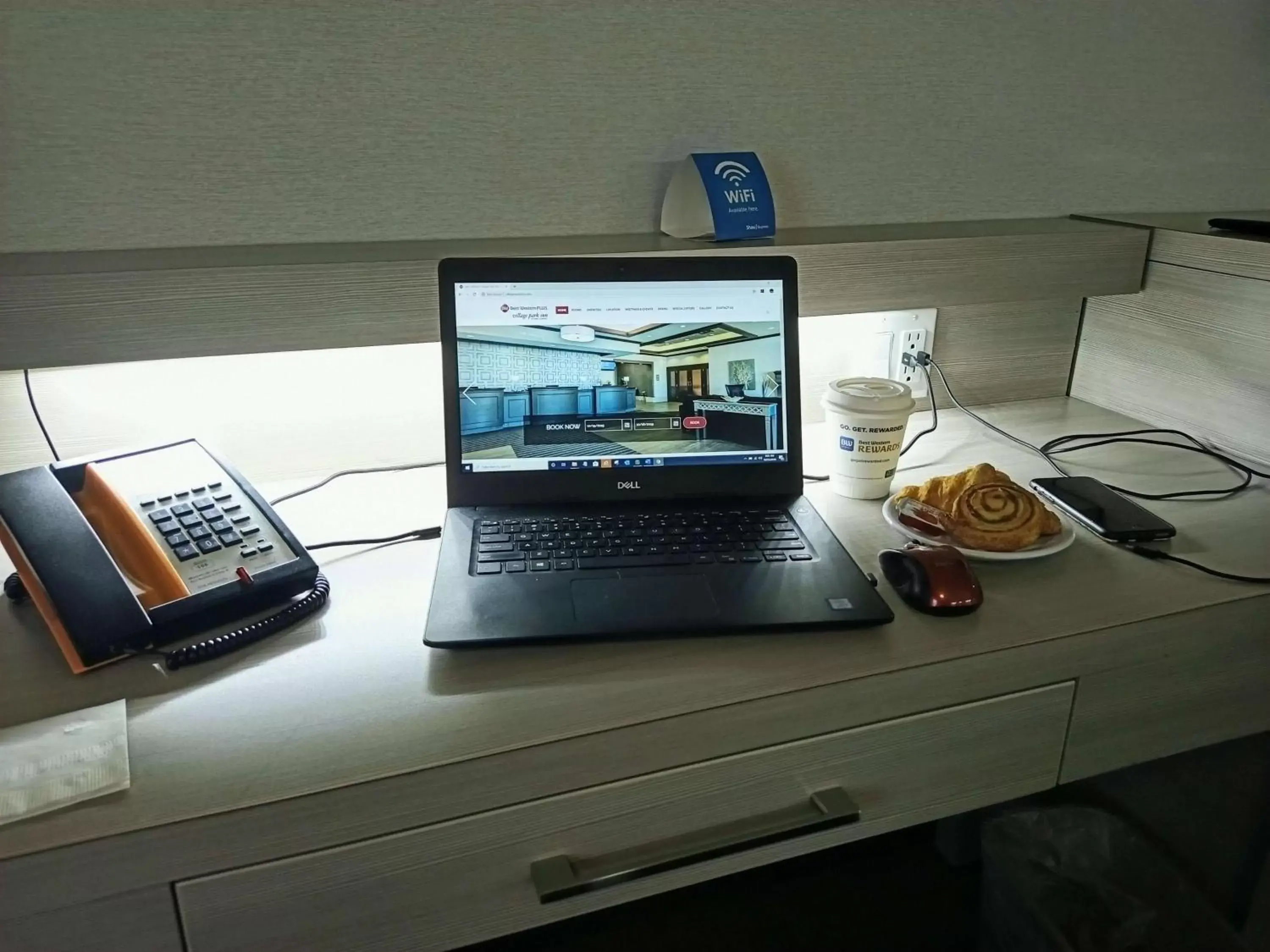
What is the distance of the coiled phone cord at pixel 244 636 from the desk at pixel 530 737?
12 mm

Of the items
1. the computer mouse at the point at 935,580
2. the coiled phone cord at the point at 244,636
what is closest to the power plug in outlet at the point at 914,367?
the computer mouse at the point at 935,580

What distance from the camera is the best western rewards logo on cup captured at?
1047mm

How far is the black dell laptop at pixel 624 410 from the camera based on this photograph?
923 mm

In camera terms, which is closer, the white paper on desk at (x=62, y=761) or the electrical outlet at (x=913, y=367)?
the white paper on desk at (x=62, y=761)

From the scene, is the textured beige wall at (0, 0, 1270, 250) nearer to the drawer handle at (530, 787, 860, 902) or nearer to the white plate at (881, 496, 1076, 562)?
the white plate at (881, 496, 1076, 562)

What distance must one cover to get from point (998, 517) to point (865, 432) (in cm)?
18

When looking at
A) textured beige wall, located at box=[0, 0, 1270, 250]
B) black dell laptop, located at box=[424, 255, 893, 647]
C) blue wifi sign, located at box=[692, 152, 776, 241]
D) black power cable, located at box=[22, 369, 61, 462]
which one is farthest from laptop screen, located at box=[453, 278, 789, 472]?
black power cable, located at box=[22, 369, 61, 462]

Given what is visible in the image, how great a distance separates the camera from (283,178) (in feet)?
3.33

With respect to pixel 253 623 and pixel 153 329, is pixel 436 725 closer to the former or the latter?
pixel 253 623

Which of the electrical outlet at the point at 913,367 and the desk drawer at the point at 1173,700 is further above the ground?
the electrical outlet at the point at 913,367

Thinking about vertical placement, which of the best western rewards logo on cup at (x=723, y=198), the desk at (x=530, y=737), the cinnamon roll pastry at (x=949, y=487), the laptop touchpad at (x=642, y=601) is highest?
the best western rewards logo on cup at (x=723, y=198)

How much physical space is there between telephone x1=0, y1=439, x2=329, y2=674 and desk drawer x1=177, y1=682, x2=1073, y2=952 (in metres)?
0.22

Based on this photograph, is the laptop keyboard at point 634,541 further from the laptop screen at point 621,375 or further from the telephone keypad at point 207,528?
the telephone keypad at point 207,528

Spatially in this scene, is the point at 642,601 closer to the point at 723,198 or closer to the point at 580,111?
the point at 723,198
